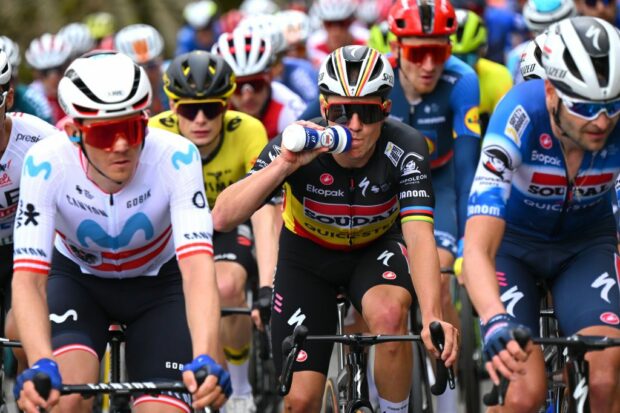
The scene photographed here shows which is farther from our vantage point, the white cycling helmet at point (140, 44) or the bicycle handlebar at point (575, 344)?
the white cycling helmet at point (140, 44)

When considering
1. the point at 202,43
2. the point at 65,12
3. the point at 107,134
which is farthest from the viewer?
the point at 65,12

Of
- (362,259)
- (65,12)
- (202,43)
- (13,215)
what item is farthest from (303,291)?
(65,12)

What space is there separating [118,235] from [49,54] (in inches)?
404

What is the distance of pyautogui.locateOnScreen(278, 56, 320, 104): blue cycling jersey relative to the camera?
46.7 ft

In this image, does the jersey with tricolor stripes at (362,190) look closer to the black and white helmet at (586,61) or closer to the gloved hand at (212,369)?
the black and white helmet at (586,61)

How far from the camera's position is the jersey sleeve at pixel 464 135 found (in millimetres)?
9211

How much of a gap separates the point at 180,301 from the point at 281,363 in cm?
92

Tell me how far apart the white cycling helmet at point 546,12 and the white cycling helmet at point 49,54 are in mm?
6197

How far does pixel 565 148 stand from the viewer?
6738mm

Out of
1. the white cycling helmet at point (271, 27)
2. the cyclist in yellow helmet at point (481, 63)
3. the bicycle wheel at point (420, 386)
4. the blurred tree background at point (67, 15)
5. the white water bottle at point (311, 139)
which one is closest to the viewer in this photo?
the white water bottle at point (311, 139)

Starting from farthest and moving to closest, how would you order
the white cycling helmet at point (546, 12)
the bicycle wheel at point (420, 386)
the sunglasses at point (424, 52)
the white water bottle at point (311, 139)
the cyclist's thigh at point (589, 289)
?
1. the white cycling helmet at point (546, 12)
2. the sunglasses at point (424, 52)
3. the bicycle wheel at point (420, 386)
4. the white water bottle at point (311, 139)
5. the cyclist's thigh at point (589, 289)

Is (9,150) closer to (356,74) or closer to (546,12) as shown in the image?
(356,74)

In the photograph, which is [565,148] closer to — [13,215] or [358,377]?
[358,377]

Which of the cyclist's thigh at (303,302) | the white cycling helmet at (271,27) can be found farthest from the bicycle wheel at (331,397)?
the white cycling helmet at (271,27)
